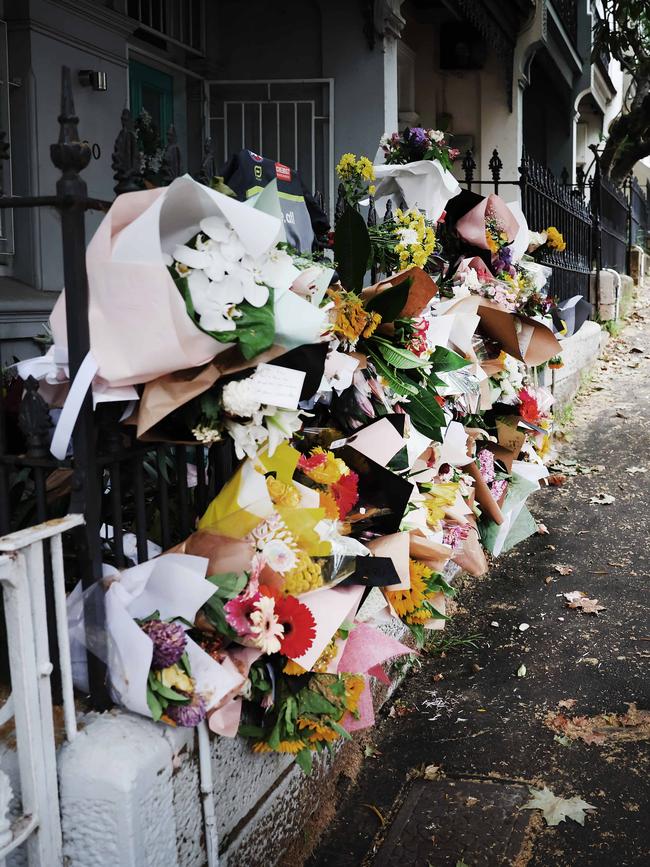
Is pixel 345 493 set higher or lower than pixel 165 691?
A: higher

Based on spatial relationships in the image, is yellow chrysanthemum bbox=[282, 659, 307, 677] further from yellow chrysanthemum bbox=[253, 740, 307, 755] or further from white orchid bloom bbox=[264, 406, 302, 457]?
white orchid bloom bbox=[264, 406, 302, 457]

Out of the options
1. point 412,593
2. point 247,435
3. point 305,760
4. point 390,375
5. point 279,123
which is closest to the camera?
point 247,435

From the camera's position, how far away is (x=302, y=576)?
215cm

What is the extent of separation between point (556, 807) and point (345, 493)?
115 centimetres

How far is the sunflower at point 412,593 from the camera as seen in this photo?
2804mm

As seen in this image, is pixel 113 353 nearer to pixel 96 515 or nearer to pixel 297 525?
pixel 96 515

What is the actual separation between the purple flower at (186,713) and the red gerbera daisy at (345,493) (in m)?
0.70

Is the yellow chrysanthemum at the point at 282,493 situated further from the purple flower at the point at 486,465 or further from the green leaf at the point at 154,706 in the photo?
the purple flower at the point at 486,465

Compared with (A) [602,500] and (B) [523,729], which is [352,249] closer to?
(B) [523,729]

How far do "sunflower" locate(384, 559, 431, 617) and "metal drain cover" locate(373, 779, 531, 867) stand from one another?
22.2 inches

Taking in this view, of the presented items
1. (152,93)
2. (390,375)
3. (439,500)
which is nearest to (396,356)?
(390,375)

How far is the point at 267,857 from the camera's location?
93.4 inches

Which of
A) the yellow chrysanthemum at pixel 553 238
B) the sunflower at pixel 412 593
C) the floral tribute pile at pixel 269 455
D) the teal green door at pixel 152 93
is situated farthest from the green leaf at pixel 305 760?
the teal green door at pixel 152 93

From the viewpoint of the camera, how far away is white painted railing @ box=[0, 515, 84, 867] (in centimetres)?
177
